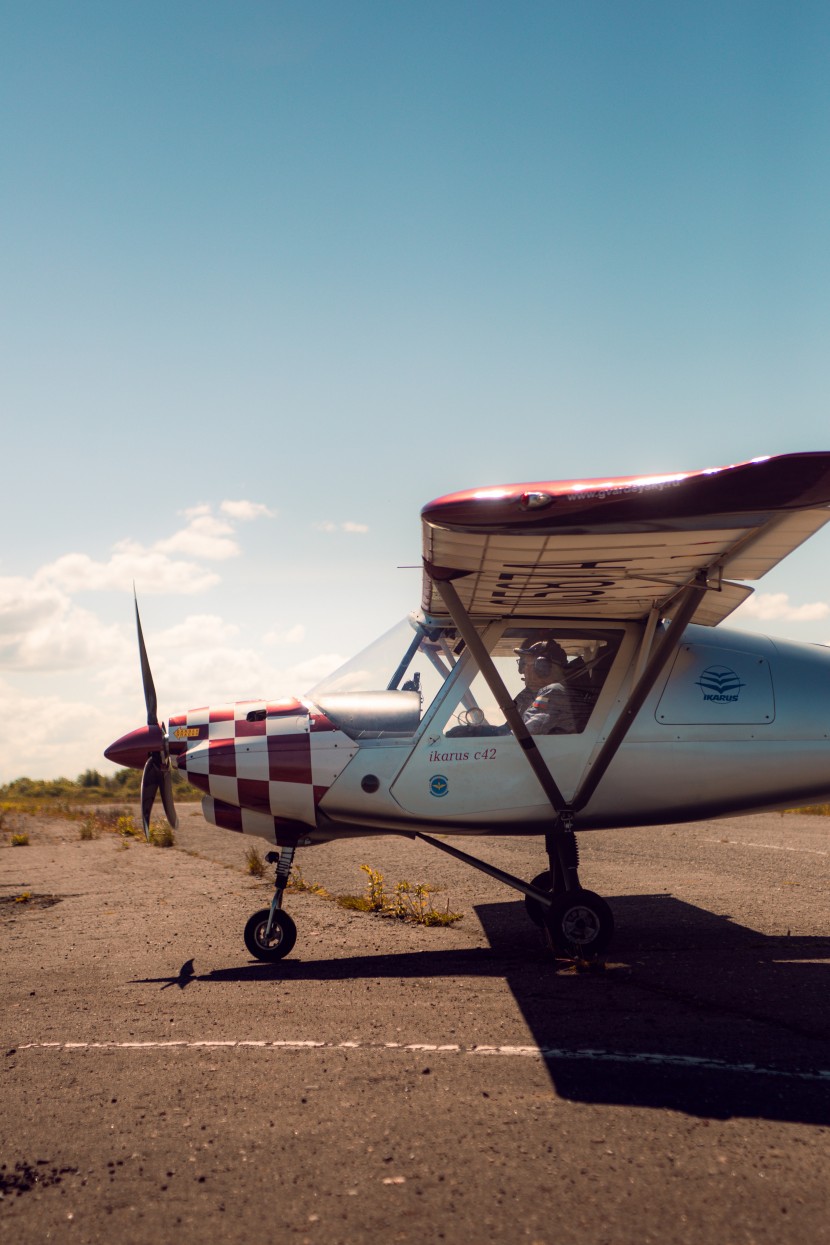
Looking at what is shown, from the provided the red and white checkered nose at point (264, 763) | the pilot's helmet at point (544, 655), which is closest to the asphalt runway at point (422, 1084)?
the red and white checkered nose at point (264, 763)

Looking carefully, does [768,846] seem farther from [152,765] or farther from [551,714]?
[152,765]

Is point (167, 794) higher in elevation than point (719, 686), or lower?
lower

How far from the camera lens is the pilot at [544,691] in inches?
311

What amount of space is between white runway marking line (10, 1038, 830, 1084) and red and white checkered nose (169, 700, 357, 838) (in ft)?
8.22

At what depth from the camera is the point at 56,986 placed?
7020 millimetres

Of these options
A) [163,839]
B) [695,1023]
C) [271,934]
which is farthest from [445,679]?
[163,839]

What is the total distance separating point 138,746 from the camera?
26.4 feet

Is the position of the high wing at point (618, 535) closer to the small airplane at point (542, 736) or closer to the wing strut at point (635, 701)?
the small airplane at point (542, 736)

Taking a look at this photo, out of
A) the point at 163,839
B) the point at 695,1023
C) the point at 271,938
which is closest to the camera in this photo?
the point at 695,1023

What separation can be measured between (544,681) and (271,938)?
3.05 meters

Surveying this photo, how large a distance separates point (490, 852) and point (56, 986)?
7999 millimetres

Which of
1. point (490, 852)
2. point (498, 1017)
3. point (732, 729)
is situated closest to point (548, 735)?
point (732, 729)

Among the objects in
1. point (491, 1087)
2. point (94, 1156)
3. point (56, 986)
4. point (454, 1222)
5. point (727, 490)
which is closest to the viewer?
point (454, 1222)

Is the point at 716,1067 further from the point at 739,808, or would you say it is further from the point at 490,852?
the point at 490,852
